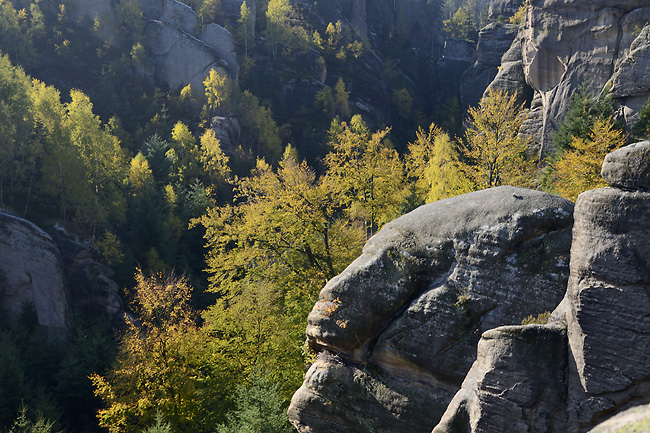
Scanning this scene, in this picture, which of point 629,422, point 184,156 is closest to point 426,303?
point 629,422

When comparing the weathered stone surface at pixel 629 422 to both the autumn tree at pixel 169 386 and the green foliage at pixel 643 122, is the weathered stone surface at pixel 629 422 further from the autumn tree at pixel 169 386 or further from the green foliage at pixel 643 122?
the green foliage at pixel 643 122

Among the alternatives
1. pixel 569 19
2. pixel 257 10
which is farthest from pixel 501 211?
pixel 257 10

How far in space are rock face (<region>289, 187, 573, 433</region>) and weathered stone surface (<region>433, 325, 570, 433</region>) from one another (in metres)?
3.01

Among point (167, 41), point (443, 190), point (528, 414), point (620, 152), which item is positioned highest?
point (167, 41)

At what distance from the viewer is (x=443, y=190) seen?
3250 cm

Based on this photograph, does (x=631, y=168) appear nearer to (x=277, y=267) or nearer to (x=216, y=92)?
(x=277, y=267)

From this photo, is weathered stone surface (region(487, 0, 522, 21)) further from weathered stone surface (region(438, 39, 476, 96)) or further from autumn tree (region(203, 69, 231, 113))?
autumn tree (region(203, 69, 231, 113))

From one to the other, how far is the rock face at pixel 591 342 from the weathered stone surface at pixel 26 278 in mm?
37116

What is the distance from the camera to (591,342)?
6.97 meters

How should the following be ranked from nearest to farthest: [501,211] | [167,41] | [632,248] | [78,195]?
[632,248] < [501,211] < [78,195] < [167,41]

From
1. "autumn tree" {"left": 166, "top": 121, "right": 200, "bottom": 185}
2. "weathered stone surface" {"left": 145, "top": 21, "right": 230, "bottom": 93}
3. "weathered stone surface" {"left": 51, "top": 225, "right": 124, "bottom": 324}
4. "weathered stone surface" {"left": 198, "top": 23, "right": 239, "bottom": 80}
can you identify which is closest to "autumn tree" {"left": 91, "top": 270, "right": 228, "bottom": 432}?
"weathered stone surface" {"left": 51, "top": 225, "right": 124, "bottom": 324}

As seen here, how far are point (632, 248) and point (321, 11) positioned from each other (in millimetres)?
102379

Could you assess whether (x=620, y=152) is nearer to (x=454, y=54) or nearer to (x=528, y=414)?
(x=528, y=414)

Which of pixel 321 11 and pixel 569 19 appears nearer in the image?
pixel 569 19
